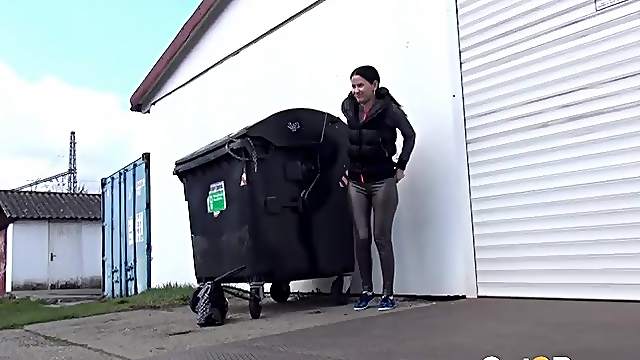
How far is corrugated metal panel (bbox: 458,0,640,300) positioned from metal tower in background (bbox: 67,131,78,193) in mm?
57327

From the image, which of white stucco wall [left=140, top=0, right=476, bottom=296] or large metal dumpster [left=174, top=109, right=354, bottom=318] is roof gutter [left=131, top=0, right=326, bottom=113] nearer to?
white stucco wall [left=140, top=0, right=476, bottom=296]

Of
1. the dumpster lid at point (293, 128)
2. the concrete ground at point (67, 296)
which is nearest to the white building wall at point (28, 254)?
the concrete ground at point (67, 296)

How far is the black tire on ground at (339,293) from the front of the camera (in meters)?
6.09

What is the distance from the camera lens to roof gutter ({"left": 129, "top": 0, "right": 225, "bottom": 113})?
10562 millimetres

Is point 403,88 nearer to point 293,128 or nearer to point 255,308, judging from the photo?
point 293,128

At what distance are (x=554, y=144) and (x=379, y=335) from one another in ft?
6.50

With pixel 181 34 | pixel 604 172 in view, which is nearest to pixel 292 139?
pixel 604 172

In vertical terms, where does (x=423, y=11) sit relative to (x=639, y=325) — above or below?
above

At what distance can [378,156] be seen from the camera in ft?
17.6

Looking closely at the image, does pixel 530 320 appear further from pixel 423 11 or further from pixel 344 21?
pixel 344 21

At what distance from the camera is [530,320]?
13.4ft

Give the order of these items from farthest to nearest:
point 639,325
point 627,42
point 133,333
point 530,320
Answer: point 133,333 < point 627,42 < point 530,320 < point 639,325

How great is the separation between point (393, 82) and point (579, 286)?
8.52ft

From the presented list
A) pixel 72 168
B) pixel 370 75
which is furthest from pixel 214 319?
pixel 72 168
